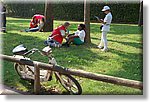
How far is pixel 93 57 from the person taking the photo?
13.9 ft

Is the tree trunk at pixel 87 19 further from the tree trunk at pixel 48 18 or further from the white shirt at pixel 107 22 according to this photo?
the tree trunk at pixel 48 18

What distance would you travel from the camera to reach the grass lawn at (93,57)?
11.1ft

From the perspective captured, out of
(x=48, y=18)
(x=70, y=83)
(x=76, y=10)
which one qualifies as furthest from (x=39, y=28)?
(x=70, y=83)

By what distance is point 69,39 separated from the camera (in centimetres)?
479

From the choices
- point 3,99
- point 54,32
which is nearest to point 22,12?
point 54,32

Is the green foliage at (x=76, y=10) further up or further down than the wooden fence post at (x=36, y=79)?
further up

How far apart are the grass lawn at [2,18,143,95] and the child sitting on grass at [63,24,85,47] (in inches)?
3.3

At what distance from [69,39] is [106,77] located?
1.83m

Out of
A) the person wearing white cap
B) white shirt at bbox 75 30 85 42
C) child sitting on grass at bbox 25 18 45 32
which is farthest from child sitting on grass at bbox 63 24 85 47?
child sitting on grass at bbox 25 18 45 32

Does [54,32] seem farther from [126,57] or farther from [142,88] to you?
[142,88]

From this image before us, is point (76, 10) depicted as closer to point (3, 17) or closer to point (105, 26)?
point (105, 26)

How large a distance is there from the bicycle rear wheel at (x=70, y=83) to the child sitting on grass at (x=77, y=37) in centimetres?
150

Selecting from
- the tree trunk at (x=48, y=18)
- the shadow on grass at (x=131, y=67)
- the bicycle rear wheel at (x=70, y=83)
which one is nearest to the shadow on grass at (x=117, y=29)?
the tree trunk at (x=48, y=18)

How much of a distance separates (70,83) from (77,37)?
1.74 metres
